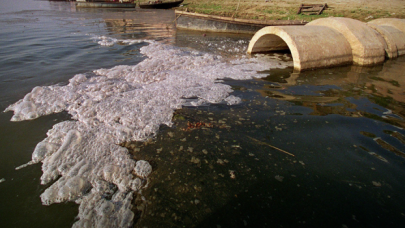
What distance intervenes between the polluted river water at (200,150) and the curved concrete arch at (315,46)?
618mm

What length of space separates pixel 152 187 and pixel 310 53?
5.52 meters

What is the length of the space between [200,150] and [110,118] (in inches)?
67.5

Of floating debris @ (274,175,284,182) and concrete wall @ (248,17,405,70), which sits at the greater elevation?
concrete wall @ (248,17,405,70)

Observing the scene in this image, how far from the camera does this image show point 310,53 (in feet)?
18.3

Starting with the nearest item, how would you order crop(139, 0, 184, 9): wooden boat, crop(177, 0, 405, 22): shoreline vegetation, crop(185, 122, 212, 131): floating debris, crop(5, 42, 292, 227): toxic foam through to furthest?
crop(5, 42, 292, 227): toxic foam, crop(185, 122, 212, 131): floating debris, crop(177, 0, 405, 22): shoreline vegetation, crop(139, 0, 184, 9): wooden boat

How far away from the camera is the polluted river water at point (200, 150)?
1.93 meters

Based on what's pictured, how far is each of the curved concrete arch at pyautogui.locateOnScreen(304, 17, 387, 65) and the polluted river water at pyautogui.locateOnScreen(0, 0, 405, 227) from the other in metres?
1.17

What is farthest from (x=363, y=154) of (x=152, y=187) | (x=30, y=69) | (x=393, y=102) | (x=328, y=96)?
(x=30, y=69)

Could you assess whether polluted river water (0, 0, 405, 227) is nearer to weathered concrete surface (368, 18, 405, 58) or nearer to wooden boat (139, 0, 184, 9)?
weathered concrete surface (368, 18, 405, 58)

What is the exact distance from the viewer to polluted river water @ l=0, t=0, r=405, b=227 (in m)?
1.93

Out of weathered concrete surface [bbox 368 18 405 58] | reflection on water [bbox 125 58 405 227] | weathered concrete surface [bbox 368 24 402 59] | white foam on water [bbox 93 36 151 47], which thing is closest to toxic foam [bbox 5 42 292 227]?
reflection on water [bbox 125 58 405 227]

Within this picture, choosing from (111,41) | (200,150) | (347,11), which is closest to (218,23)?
(111,41)

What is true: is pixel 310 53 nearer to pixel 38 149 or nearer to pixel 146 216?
pixel 146 216

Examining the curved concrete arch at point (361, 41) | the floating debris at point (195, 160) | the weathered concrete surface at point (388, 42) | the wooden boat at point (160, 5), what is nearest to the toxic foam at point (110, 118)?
the floating debris at point (195, 160)
